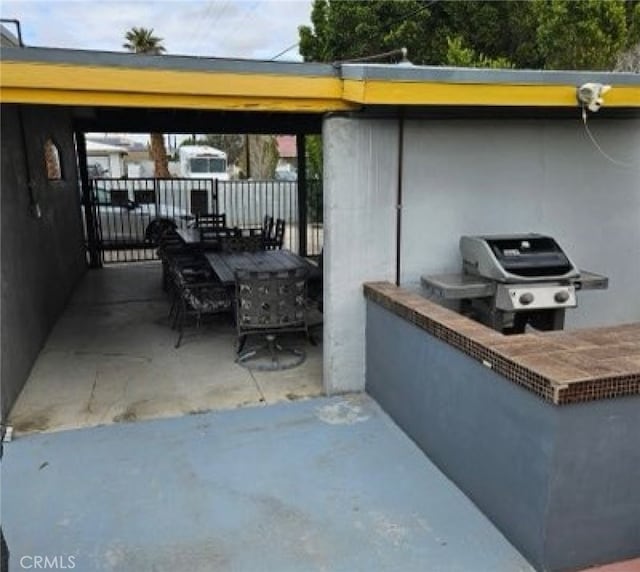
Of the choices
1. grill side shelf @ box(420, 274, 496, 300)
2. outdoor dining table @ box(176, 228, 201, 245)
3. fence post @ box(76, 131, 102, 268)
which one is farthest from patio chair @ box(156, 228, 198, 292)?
grill side shelf @ box(420, 274, 496, 300)

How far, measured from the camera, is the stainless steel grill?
3912 mm

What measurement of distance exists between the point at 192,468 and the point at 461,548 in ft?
5.43

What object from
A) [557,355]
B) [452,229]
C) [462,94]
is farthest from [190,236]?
[557,355]

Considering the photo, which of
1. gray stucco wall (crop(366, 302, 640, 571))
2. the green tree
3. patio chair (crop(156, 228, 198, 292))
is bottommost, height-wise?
gray stucco wall (crop(366, 302, 640, 571))

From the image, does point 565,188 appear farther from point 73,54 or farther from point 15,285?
point 15,285

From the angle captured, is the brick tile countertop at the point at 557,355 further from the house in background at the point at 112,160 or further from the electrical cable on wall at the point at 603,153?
the house in background at the point at 112,160

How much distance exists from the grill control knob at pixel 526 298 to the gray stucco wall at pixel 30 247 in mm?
3709

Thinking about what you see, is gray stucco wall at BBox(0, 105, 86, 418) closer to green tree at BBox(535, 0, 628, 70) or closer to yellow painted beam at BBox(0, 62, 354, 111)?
yellow painted beam at BBox(0, 62, 354, 111)

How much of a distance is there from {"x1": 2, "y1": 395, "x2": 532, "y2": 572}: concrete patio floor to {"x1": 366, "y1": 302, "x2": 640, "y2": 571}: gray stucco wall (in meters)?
0.16

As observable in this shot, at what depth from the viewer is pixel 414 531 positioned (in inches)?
111

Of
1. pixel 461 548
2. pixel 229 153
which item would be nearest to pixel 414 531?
pixel 461 548

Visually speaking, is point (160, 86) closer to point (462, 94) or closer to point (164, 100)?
point (164, 100)

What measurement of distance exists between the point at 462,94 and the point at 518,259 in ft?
4.01

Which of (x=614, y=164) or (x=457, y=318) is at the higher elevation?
(x=614, y=164)
